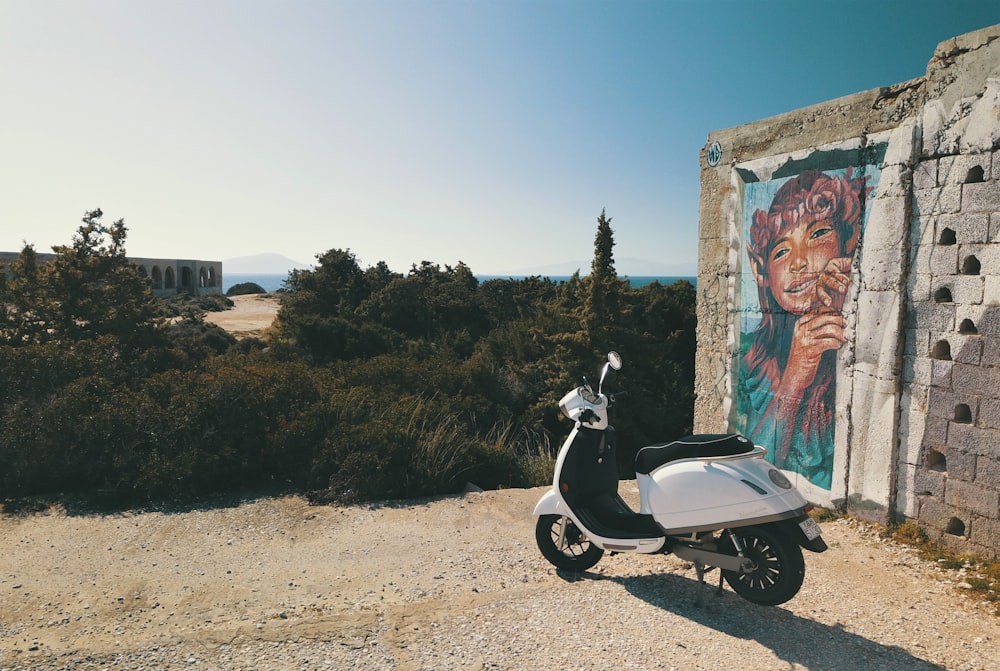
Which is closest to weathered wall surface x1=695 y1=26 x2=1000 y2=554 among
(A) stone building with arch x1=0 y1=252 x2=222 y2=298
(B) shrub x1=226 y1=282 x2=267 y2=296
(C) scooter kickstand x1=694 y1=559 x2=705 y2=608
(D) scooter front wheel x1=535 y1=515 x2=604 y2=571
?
(C) scooter kickstand x1=694 y1=559 x2=705 y2=608

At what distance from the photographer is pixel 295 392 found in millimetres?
7352

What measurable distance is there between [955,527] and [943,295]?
1.77 metres

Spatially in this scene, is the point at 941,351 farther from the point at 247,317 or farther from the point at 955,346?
the point at 247,317

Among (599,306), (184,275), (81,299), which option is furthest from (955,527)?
(184,275)

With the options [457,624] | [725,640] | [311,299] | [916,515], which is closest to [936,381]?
[916,515]

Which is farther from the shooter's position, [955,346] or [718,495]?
[955,346]

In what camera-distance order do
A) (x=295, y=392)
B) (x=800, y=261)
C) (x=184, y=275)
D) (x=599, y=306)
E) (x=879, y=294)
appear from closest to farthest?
(x=879, y=294), (x=800, y=261), (x=295, y=392), (x=599, y=306), (x=184, y=275)

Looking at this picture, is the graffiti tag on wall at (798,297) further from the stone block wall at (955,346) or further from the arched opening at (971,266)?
the arched opening at (971,266)

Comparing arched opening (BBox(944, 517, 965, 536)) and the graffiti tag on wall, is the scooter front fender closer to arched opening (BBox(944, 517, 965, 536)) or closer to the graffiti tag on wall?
the graffiti tag on wall

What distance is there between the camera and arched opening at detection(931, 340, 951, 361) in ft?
15.3

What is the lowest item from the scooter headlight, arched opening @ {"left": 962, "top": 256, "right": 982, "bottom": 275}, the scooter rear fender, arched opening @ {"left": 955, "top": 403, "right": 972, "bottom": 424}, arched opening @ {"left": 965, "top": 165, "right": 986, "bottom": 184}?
the scooter rear fender

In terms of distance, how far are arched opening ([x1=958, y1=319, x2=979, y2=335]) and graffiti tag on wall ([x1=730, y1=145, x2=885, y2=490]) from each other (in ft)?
2.88

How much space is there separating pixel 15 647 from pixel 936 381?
6.45 m

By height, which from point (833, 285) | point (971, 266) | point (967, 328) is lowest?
point (967, 328)
